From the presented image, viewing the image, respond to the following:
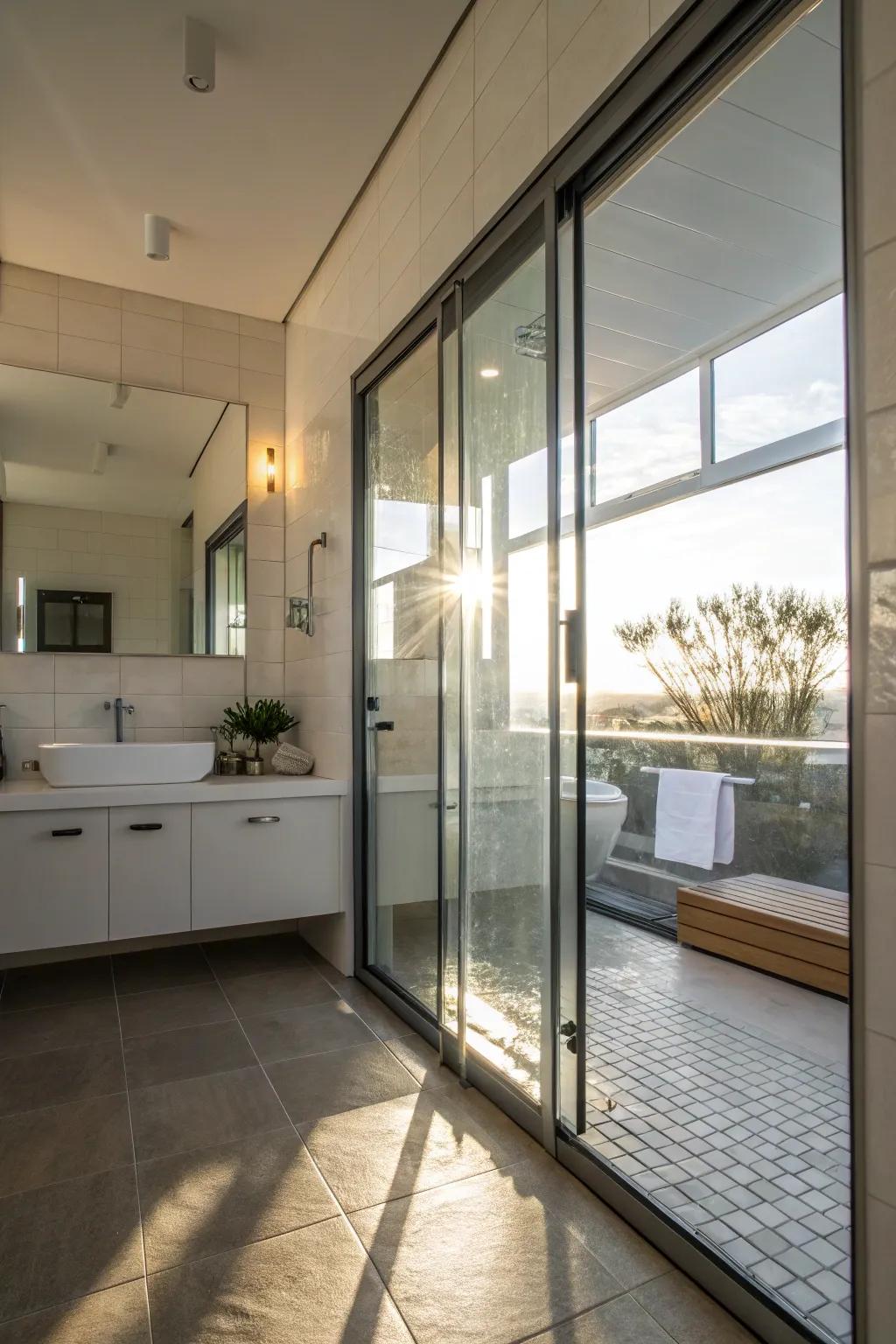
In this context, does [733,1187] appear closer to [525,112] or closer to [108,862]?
[108,862]

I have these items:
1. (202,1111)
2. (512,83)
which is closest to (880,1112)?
(202,1111)

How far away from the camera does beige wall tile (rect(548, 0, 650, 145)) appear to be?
1593 mm

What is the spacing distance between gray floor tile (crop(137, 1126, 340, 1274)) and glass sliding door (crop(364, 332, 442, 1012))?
792mm

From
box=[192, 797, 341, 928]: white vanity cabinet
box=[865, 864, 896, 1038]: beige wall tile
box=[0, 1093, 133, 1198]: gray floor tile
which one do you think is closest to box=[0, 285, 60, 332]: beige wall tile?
box=[192, 797, 341, 928]: white vanity cabinet

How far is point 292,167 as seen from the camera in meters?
2.80

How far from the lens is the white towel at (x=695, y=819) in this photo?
1.57 m

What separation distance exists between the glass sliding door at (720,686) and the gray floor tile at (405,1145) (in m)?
0.22

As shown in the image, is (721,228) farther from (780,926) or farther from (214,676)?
(214,676)

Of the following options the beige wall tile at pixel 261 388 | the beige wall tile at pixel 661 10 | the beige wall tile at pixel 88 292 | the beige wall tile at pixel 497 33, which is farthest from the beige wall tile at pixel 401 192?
the beige wall tile at pixel 88 292

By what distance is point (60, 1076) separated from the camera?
230 centimetres

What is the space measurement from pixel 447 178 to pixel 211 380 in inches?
70.1

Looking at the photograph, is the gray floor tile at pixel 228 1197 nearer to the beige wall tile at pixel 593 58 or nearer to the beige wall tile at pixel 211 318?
the beige wall tile at pixel 593 58

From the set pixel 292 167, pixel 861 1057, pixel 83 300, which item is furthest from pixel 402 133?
pixel 861 1057

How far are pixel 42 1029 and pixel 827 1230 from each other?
2298 millimetres
